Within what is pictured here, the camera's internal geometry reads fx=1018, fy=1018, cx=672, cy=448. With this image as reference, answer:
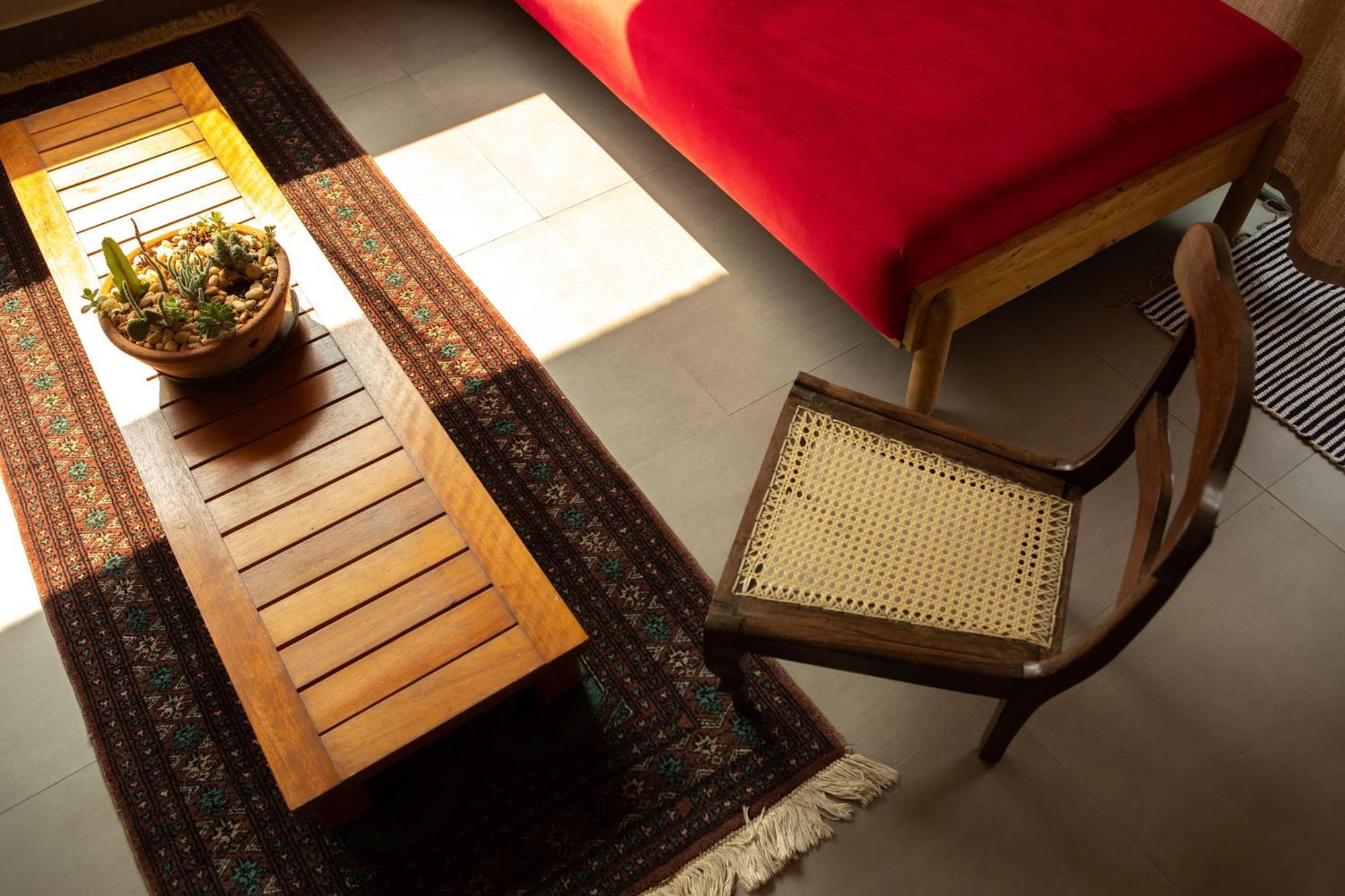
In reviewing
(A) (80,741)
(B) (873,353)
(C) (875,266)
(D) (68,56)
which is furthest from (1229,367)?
(D) (68,56)

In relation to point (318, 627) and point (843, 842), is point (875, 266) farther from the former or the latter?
point (318, 627)

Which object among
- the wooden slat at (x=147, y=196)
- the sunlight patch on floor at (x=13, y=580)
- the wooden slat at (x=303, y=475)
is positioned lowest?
the sunlight patch on floor at (x=13, y=580)

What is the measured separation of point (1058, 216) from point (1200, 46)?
408mm

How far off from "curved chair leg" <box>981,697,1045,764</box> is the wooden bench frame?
0.57 metres

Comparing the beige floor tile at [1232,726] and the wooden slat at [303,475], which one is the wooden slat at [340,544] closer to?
the wooden slat at [303,475]

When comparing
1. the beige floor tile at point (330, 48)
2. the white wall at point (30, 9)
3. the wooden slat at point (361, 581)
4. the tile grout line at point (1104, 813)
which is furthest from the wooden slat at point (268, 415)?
the white wall at point (30, 9)

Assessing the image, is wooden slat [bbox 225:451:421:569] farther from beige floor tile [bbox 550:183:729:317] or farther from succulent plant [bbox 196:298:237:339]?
beige floor tile [bbox 550:183:729:317]

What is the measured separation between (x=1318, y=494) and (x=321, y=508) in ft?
5.13

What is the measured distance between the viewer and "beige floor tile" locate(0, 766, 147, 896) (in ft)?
4.48

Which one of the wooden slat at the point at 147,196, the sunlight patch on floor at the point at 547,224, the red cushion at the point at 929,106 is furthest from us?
the sunlight patch on floor at the point at 547,224

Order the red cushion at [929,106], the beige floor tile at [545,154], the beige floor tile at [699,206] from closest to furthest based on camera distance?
the red cushion at [929,106] → the beige floor tile at [699,206] → the beige floor tile at [545,154]

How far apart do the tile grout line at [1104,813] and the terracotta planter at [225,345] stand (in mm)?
1216

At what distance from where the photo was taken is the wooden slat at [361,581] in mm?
1247

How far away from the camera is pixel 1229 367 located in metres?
0.93
